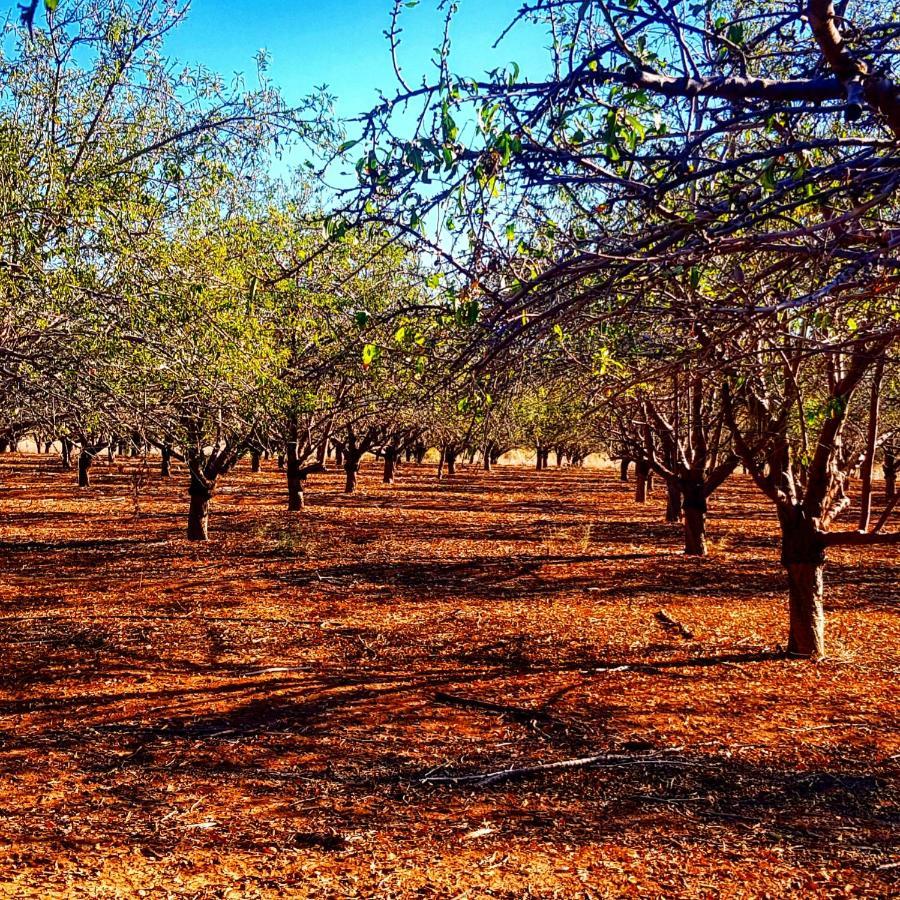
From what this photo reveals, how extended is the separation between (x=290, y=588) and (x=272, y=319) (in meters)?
5.44

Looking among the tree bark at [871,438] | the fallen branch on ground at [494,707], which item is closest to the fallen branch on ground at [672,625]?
the tree bark at [871,438]

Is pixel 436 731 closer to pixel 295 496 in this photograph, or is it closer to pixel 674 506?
pixel 674 506

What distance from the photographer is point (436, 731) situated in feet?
22.0

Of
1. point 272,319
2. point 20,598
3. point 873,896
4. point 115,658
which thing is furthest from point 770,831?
point 272,319

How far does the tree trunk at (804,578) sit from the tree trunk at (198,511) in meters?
12.9

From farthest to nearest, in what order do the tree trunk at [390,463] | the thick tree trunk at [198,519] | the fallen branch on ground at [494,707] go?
1. the tree trunk at [390,463]
2. the thick tree trunk at [198,519]
3. the fallen branch on ground at [494,707]

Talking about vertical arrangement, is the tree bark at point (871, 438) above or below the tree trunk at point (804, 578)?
above

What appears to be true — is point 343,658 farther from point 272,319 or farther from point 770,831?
point 272,319

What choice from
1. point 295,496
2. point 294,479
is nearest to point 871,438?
point 294,479

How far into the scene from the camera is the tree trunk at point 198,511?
17.8 metres

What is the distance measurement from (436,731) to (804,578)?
4.91 m

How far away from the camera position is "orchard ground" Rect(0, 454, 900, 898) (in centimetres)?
451

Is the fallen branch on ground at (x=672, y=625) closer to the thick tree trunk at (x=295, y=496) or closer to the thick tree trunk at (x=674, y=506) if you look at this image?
the thick tree trunk at (x=674, y=506)

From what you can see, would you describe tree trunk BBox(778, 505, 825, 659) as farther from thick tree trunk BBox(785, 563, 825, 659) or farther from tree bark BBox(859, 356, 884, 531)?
tree bark BBox(859, 356, 884, 531)
